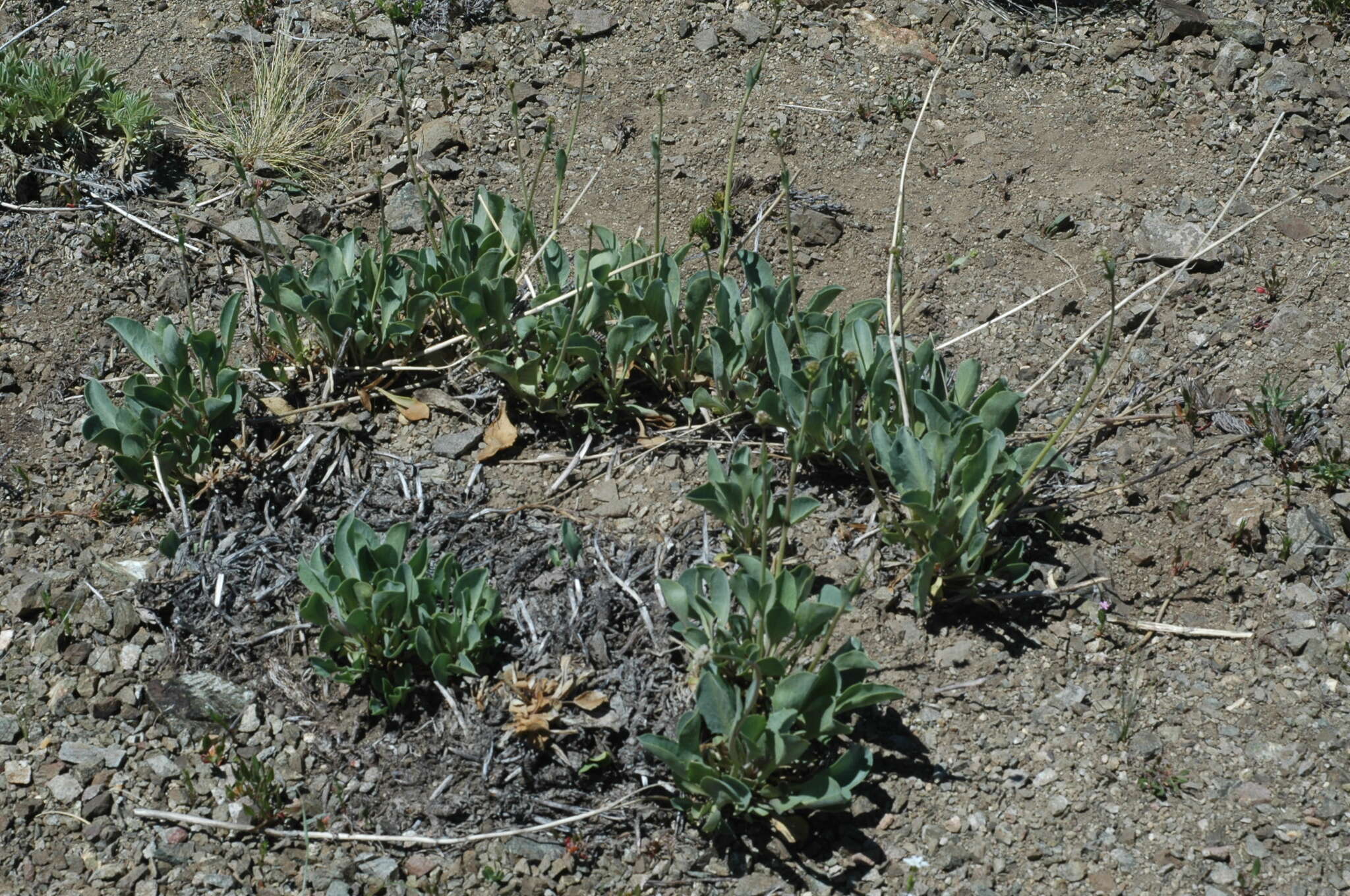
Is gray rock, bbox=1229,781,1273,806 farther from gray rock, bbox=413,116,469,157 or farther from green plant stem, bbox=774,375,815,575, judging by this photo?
gray rock, bbox=413,116,469,157

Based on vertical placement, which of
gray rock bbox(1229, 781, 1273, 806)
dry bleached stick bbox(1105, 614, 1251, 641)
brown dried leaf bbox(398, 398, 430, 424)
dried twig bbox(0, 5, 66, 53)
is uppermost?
dried twig bbox(0, 5, 66, 53)

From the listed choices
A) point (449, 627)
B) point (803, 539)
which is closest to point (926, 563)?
point (803, 539)

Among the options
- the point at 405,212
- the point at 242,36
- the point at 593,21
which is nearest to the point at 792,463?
the point at 405,212

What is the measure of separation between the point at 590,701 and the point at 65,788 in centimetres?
→ 129

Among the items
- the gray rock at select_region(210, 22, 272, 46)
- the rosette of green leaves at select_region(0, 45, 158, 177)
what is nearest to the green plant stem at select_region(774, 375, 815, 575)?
the rosette of green leaves at select_region(0, 45, 158, 177)

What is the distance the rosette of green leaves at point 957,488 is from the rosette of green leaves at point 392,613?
108cm

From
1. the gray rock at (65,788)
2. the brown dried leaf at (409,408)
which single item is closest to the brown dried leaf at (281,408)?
the brown dried leaf at (409,408)

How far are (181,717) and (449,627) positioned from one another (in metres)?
0.77

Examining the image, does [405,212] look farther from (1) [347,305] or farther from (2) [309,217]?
(1) [347,305]

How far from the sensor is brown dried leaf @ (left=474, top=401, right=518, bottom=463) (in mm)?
3580

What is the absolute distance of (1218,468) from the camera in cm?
349

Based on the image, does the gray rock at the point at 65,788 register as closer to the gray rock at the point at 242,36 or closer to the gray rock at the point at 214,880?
the gray rock at the point at 214,880

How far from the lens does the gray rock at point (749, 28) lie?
5.21 meters

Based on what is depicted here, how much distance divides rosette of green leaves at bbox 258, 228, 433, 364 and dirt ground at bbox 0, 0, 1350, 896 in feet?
0.52
